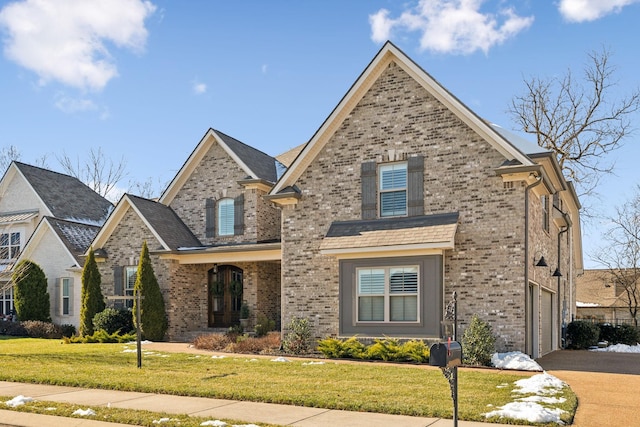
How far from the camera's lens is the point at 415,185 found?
1719cm

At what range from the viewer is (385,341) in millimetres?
16281

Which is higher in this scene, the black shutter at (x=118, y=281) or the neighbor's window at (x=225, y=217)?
the neighbor's window at (x=225, y=217)

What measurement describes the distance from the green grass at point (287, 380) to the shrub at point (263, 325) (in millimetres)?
5253

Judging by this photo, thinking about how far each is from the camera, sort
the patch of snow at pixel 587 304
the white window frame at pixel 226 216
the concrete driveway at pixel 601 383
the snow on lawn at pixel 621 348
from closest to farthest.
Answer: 1. the concrete driveway at pixel 601 383
2. the snow on lawn at pixel 621 348
3. the white window frame at pixel 226 216
4. the patch of snow at pixel 587 304

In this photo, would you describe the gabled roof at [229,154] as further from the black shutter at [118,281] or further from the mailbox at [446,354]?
the mailbox at [446,354]

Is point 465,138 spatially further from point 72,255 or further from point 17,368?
point 72,255

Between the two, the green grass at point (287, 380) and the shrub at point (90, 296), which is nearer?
the green grass at point (287, 380)

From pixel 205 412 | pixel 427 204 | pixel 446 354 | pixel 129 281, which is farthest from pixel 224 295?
pixel 446 354

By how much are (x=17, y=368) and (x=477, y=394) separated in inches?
391

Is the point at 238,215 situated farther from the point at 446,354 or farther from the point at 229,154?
the point at 446,354

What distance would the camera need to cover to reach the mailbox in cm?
719

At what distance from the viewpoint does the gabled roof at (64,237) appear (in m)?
28.1

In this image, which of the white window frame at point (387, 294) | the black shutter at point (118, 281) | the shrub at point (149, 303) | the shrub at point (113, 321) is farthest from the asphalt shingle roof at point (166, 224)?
the white window frame at point (387, 294)

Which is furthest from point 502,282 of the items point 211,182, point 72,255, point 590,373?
point 72,255
